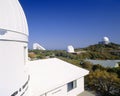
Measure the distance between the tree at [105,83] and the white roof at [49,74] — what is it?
1.34 m

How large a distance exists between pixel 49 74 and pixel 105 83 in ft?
17.3

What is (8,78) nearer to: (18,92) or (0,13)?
(18,92)

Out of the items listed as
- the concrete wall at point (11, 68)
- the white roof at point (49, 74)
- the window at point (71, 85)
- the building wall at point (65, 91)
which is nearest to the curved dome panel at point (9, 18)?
the concrete wall at point (11, 68)

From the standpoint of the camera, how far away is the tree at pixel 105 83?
14.6 meters

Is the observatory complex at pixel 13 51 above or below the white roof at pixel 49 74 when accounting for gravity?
above

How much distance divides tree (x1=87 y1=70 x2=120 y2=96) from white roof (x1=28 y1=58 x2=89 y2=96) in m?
1.34

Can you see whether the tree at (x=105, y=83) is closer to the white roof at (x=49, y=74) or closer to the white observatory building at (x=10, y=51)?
the white roof at (x=49, y=74)

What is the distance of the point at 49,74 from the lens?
11.9 m

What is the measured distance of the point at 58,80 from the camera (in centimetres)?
1136

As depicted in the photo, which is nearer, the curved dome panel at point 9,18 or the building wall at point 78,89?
the curved dome panel at point 9,18

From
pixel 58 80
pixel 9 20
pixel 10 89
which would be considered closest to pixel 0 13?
pixel 9 20

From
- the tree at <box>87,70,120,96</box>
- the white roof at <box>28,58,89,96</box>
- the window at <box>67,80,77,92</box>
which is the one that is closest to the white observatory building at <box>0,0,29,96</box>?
the white roof at <box>28,58,89,96</box>

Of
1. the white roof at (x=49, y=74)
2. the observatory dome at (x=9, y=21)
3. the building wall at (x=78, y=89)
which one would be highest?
the observatory dome at (x=9, y=21)

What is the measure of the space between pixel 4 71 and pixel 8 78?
0.27 m
